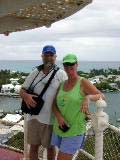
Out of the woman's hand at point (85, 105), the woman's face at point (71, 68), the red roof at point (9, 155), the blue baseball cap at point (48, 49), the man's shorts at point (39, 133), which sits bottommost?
the red roof at point (9, 155)

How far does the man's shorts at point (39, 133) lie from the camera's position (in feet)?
14.3

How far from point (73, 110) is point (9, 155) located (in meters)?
2.18

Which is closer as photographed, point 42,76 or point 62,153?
point 62,153

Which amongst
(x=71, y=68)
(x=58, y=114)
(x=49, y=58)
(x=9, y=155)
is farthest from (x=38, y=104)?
(x=9, y=155)

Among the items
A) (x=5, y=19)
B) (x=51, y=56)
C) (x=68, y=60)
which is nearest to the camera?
(x=68, y=60)

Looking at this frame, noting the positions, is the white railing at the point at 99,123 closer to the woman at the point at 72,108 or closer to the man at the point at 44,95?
the woman at the point at 72,108

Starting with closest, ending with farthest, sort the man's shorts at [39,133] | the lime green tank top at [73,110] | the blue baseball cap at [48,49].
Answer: the lime green tank top at [73,110]
the blue baseball cap at [48,49]
the man's shorts at [39,133]

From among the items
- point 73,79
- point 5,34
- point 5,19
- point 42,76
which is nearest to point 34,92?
point 42,76

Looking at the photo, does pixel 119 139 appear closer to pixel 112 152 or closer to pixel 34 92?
pixel 112 152

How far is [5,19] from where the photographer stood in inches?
207

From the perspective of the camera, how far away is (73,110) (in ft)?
12.6

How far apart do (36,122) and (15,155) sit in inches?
60.7

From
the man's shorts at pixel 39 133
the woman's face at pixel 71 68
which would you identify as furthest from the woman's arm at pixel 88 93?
the man's shorts at pixel 39 133

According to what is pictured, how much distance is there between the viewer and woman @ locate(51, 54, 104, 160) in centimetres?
385
